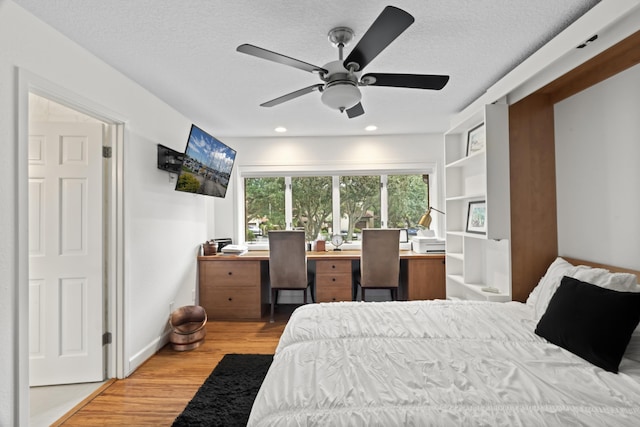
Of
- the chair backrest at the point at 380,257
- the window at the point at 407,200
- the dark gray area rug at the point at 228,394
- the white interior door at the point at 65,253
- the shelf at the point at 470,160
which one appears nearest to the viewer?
the dark gray area rug at the point at 228,394

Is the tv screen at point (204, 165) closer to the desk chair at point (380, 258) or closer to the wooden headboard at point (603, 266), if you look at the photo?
the desk chair at point (380, 258)

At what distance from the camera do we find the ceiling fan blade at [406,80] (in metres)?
1.76

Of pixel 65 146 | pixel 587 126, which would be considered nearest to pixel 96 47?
pixel 65 146

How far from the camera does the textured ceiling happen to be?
162cm

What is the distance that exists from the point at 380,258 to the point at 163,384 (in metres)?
2.32

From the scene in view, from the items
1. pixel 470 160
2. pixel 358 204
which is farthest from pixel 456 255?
pixel 358 204

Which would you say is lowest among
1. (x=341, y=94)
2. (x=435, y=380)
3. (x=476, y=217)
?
(x=435, y=380)

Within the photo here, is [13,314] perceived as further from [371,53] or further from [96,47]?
[371,53]

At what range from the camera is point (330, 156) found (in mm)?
4297

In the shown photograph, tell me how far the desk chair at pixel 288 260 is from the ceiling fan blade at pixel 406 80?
1.97 metres

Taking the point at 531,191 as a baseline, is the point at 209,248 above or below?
below

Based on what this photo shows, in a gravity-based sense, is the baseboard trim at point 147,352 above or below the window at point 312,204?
below

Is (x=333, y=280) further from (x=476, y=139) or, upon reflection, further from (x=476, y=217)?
(x=476, y=139)

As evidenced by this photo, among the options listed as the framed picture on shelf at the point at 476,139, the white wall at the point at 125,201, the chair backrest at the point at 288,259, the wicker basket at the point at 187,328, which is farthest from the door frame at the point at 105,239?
the framed picture on shelf at the point at 476,139
